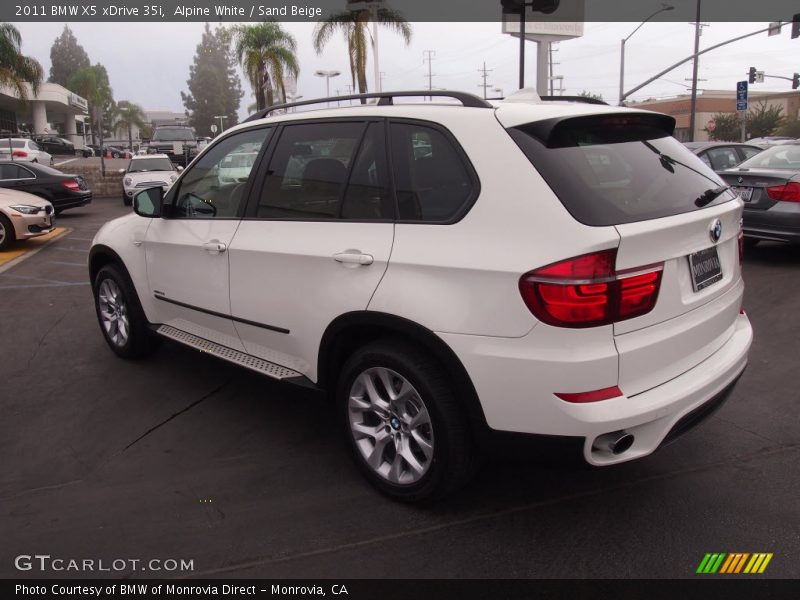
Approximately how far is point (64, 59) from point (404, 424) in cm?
13291

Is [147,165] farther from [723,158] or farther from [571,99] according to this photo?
[571,99]

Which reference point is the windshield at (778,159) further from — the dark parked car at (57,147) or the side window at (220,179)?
the dark parked car at (57,147)

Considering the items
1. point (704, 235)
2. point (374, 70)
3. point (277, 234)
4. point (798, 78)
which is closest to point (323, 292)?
point (277, 234)

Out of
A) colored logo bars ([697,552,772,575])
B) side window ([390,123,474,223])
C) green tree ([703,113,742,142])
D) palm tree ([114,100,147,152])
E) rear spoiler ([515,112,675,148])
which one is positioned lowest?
colored logo bars ([697,552,772,575])

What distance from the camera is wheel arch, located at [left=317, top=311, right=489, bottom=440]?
2.63 m

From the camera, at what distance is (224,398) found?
4387 mm

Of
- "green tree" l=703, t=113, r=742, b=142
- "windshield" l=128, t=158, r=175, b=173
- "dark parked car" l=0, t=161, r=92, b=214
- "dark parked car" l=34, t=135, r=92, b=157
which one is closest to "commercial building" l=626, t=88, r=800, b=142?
"green tree" l=703, t=113, r=742, b=142

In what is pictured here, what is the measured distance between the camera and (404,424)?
9.67 ft

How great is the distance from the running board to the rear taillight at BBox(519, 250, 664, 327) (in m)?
1.46

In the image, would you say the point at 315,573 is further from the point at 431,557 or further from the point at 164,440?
the point at 164,440

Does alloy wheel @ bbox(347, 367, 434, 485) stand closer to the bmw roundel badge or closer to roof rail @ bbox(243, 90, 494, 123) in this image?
roof rail @ bbox(243, 90, 494, 123)

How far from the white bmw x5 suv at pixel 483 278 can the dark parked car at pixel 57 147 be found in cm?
4677

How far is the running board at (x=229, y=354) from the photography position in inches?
137

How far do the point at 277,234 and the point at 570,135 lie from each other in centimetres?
157
